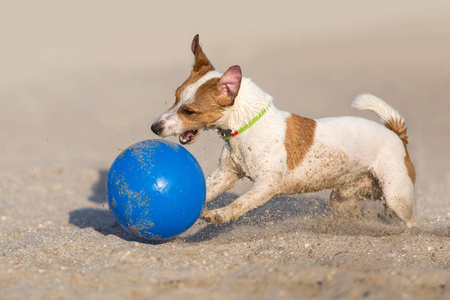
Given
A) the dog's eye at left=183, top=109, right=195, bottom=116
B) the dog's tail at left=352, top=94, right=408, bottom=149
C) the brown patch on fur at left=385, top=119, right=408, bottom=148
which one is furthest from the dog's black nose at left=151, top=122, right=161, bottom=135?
the brown patch on fur at left=385, top=119, right=408, bottom=148

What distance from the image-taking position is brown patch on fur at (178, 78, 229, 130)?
4984mm

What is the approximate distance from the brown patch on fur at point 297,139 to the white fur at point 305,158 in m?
0.05

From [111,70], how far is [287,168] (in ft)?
62.0

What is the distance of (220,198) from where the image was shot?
685 centimetres

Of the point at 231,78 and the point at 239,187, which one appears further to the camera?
the point at 239,187

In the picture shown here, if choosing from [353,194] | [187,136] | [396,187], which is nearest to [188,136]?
[187,136]

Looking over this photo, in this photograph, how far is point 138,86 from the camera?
722 inches

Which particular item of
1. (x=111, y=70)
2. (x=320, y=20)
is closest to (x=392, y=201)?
(x=111, y=70)

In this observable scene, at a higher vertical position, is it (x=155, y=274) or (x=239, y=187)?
(x=155, y=274)

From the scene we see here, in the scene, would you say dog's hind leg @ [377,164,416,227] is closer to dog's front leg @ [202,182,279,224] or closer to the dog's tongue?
dog's front leg @ [202,182,279,224]

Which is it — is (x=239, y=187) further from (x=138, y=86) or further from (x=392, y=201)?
(x=138, y=86)

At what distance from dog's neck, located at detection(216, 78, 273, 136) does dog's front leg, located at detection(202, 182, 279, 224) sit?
0.59 metres

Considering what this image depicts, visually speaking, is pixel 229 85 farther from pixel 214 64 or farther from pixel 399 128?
pixel 214 64

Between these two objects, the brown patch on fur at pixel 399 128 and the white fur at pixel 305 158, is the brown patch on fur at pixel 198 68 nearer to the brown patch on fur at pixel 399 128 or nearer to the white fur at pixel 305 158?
the white fur at pixel 305 158
